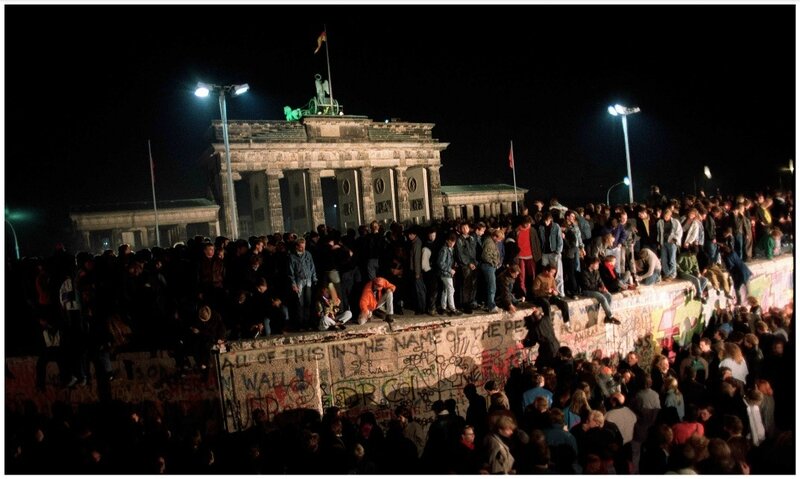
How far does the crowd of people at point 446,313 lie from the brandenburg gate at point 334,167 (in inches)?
1000

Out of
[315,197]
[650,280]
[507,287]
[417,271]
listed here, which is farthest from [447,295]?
[315,197]

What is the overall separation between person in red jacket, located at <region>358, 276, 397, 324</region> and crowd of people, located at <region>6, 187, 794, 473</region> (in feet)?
0.15

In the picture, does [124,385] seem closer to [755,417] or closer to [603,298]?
[603,298]

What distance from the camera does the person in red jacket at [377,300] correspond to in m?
10.3

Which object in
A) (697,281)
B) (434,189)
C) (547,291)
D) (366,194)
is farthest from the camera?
(434,189)

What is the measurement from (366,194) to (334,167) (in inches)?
131

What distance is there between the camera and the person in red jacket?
1027cm

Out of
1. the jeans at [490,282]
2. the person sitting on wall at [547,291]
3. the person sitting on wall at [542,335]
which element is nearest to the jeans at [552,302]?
the person sitting on wall at [547,291]

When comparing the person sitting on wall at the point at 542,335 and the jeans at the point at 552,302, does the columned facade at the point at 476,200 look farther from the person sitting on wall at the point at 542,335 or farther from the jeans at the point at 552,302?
the person sitting on wall at the point at 542,335

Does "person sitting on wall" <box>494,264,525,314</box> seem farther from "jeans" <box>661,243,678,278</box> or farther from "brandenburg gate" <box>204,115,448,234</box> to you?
"brandenburg gate" <box>204,115,448,234</box>

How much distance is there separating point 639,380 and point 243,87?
1421 centimetres

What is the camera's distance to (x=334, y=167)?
39.9m

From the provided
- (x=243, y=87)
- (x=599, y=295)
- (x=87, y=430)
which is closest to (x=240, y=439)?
(x=87, y=430)

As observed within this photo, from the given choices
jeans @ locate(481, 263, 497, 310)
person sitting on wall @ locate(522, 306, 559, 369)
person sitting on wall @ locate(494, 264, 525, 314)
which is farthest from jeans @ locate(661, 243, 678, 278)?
jeans @ locate(481, 263, 497, 310)
